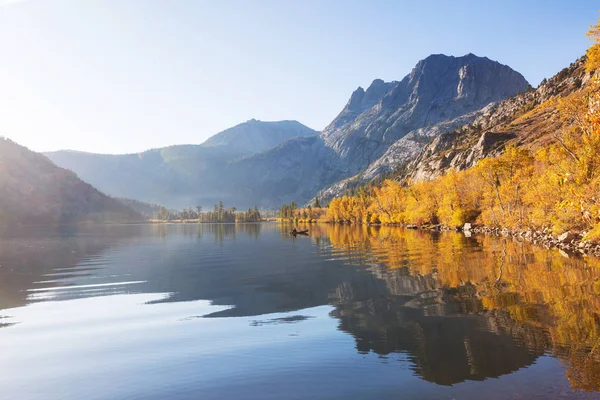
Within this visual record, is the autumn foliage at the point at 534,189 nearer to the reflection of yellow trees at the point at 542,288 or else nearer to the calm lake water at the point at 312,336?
the reflection of yellow trees at the point at 542,288

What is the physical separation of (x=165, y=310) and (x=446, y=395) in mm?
19368

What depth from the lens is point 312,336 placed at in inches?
726

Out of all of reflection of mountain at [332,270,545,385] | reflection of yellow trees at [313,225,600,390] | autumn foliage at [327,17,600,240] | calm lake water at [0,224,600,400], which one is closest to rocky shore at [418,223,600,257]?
autumn foliage at [327,17,600,240]

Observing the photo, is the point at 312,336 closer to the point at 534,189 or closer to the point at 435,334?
the point at 435,334

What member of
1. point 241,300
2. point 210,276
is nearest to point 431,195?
point 210,276

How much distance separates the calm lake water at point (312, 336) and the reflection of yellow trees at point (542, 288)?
0.36 ft

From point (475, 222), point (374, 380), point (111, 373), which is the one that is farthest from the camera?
point (475, 222)

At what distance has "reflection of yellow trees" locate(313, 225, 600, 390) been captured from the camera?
14766 mm

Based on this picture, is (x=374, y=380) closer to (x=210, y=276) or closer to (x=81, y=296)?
(x=81, y=296)

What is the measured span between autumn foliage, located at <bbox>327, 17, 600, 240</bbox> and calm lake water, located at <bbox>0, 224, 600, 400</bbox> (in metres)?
16.6

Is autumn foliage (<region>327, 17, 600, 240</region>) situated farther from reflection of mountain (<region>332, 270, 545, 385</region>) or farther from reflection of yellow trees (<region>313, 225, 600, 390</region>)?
reflection of mountain (<region>332, 270, 545, 385</region>)

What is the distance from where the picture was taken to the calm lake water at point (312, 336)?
503 inches

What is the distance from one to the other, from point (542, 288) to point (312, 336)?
18.7m

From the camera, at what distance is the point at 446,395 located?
1177cm
